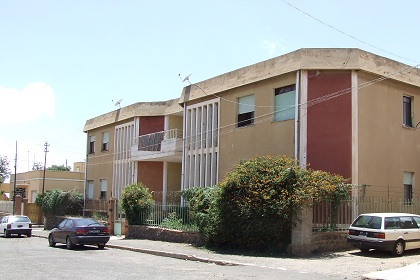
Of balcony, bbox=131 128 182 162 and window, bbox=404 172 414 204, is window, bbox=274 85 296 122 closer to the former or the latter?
window, bbox=404 172 414 204

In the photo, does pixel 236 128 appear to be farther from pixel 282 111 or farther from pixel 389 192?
pixel 389 192

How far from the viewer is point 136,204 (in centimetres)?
2527

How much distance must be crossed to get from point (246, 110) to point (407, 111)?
25.1 ft

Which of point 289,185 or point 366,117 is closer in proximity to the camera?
point 289,185

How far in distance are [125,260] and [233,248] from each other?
4262mm

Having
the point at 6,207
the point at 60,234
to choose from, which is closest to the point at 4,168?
the point at 6,207

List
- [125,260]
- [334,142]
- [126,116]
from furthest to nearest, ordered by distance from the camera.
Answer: [126,116] < [334,142] < [125,260]

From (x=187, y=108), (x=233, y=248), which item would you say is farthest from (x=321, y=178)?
(x=187, y=108)

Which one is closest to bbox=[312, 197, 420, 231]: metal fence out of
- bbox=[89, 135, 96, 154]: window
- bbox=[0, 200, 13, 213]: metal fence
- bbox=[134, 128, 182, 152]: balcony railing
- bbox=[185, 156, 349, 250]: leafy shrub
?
bbox=[185, 156, 349, 250]: leafy shrub

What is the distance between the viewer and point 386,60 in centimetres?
2150

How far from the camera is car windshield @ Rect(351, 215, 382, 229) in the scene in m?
16.3

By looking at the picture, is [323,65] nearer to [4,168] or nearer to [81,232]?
[81,232]

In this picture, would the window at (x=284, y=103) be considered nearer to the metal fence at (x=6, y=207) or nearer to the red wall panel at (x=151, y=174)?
the red wall panel at (x=151, y=174)

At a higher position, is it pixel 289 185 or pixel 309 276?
pixel 289 185
